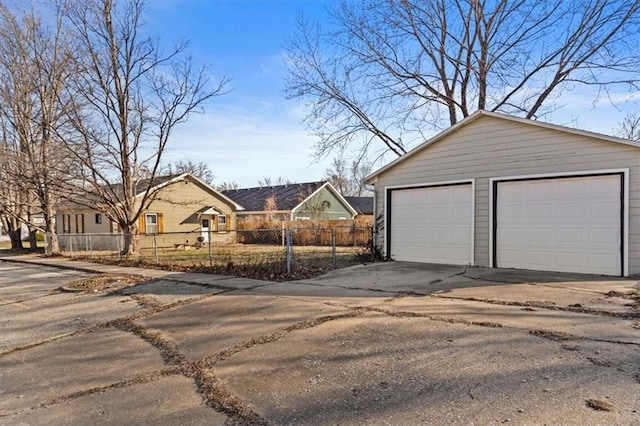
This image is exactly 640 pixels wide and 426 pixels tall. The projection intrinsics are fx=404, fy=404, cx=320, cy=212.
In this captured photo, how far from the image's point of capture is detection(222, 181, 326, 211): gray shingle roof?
3141 cm

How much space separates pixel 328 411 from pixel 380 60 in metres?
17.1

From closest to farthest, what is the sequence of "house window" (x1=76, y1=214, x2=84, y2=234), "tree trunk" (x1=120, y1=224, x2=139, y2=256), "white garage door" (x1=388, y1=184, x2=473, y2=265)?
"white garage door" (x1=388, y1=184, x2=473, y2=265)
"tree trunk" (x1=120, y1=224, x2=139, y2=256)
"house window" (x1=76, y1=214, x2=84, y2=234)

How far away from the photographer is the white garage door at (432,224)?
10.5 m

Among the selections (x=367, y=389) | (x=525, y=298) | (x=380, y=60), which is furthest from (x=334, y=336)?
(x=380, y=60)

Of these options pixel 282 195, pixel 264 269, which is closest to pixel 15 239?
pixel 282 195

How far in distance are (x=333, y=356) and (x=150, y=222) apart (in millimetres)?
20291

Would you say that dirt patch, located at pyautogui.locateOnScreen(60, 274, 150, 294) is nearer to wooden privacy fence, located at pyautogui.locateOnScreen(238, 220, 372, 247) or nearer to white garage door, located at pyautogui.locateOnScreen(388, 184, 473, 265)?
white garage door, located at pyautogui.locateOnScreen(388, 184, 473, 265)

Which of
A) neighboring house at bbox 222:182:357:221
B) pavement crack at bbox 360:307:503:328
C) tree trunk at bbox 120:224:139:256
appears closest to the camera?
pavement crack at bbox 360:307:503:328

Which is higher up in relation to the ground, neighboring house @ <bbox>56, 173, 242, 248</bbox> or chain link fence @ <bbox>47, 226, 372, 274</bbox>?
neighboring house @ <bbox>56, 173, 242, 248</bbox>

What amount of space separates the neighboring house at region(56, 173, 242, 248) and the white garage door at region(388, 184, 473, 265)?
12.7m

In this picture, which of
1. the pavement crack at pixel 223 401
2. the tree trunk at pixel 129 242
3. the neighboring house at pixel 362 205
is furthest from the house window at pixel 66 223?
the pavement crack at pixel 223 401

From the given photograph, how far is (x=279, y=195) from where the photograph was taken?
3350 cm

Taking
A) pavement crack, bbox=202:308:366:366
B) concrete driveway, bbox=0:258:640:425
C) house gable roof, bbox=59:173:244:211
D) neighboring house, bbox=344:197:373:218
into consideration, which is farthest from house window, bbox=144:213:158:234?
neighboring house, bbox=344:197:373:218

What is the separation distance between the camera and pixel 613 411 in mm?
2750
